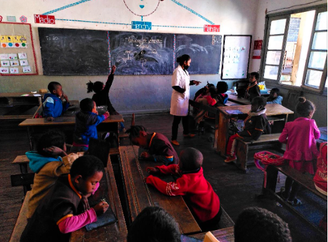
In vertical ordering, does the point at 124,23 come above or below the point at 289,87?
above

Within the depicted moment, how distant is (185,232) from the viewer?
1.28m

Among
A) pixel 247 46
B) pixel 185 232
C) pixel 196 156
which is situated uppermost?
pixel 247 46

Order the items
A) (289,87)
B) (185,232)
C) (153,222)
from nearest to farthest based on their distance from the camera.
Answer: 1. (153,222)
2. (185,232)
3. (289,87)

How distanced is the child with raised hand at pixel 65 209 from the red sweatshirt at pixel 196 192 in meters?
0.46

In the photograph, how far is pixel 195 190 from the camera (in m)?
1.54

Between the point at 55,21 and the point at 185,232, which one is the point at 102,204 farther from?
the point at 55,21

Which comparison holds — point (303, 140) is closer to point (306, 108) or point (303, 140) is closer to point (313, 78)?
point (306, 108)

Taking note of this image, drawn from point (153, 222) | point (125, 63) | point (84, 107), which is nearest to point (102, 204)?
point (153, 222)

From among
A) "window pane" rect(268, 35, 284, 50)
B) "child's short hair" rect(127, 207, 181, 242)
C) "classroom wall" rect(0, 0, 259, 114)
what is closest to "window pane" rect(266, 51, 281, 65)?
"window pane" rect(268, 35, 284, 50)

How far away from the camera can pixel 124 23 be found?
5.20 m

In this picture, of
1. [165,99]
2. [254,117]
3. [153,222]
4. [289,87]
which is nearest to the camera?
[153,222]

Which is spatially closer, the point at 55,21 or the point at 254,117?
the point at 254,117

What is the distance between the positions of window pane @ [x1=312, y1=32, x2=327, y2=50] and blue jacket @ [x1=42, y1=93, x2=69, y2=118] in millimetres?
4850

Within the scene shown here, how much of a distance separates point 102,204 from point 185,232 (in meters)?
0.51
